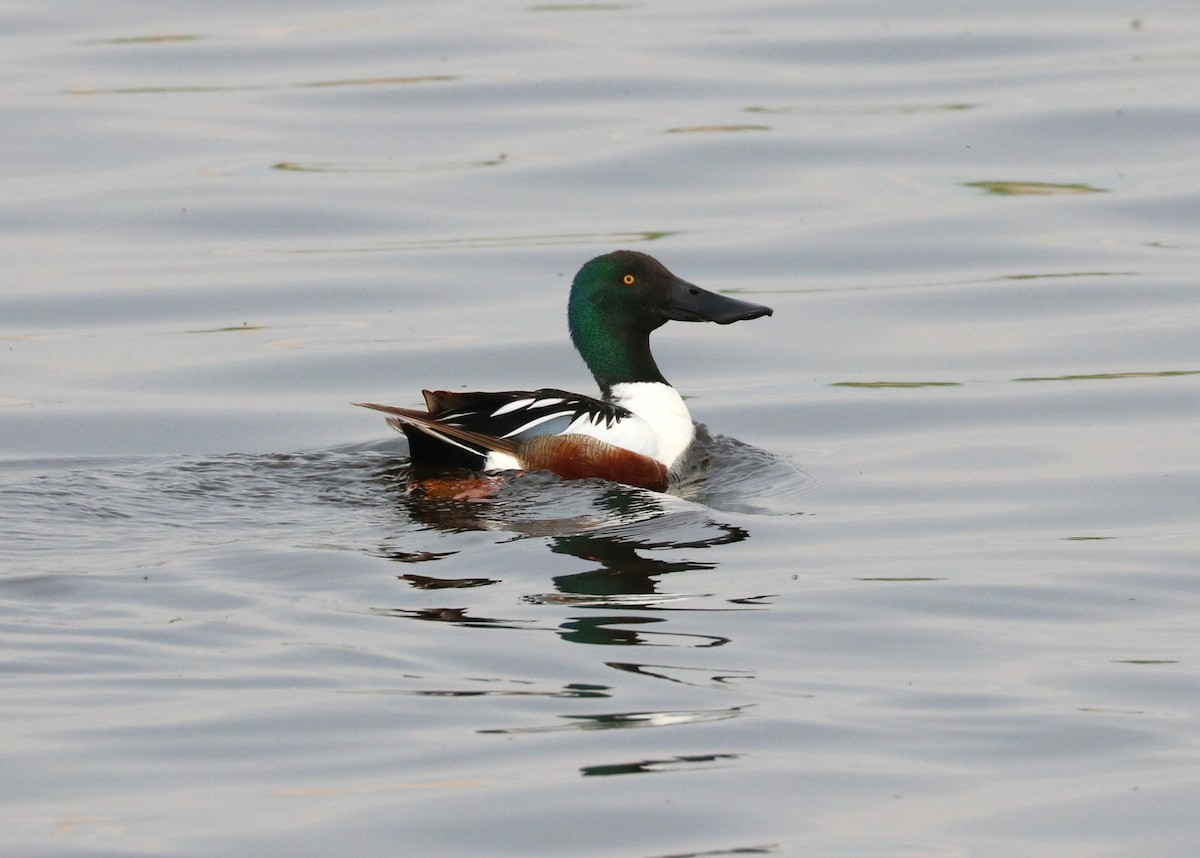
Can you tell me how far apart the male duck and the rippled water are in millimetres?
223

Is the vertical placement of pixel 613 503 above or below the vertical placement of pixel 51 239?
below

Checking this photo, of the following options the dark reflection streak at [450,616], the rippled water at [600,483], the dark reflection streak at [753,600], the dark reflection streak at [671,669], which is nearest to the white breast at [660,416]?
the rippled water at [600,483]

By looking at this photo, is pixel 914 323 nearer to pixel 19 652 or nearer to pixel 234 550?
pixel 234 550

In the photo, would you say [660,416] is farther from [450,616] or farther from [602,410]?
[450,616]

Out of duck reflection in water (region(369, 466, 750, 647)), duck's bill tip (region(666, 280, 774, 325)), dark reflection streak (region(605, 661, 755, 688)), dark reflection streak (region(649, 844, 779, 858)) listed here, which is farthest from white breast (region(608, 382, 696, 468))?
dark reflection streak (region(649, 844, 779, 858))

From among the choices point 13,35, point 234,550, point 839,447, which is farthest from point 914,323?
point 13,35

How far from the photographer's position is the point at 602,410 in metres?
9.23

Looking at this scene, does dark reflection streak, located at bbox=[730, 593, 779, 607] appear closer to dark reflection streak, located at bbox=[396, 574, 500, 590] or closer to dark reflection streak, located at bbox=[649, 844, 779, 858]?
dark reflection streak, located at bbox=[396, 574, 500, 590]

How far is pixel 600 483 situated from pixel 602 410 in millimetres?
425

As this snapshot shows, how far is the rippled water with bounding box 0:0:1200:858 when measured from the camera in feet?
17.4

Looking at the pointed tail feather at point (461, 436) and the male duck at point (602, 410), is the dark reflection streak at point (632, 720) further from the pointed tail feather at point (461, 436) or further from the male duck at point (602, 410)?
the pointed tail feather at point (461, 436)

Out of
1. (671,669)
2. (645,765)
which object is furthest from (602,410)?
(645,765)

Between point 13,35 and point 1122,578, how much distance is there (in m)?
14.1

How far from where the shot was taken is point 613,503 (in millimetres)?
8617
